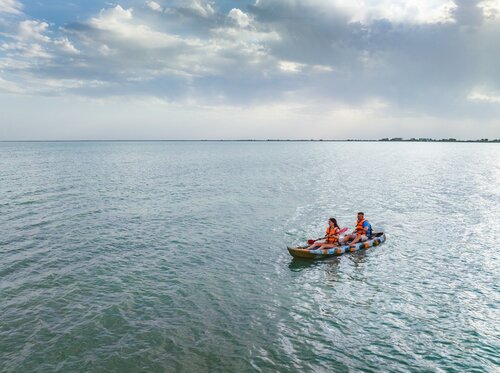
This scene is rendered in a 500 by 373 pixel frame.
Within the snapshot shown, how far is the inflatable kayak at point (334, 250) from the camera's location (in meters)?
23.7

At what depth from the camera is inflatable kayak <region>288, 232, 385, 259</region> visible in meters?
23.7

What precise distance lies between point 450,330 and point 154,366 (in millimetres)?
12351

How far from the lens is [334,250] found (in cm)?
2503

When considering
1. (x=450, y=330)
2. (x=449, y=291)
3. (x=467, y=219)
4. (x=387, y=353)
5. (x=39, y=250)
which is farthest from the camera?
(x=467, y=219)

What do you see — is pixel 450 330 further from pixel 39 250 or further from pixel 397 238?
pixel 39 250

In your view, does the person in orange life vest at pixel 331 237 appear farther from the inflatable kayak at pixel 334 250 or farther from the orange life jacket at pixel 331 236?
the inflatable kayak at pixel 334 250

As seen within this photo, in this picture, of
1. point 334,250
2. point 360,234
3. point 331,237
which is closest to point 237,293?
point 334,250

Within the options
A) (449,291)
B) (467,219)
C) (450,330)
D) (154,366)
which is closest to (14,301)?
(154,366)

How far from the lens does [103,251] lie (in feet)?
82.7

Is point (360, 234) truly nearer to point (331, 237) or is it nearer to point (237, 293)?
point (331, 237)

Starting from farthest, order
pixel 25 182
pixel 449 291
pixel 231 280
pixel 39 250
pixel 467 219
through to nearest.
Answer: pixel 25 182, pixel 467 219, pixel 39 250, pixel 231 280, pixel 449 291

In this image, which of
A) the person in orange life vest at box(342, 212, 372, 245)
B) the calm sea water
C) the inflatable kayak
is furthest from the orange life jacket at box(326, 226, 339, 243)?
the calm sea water

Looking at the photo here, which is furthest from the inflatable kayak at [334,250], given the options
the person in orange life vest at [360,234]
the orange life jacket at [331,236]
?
the orange life jacket at [331,236]

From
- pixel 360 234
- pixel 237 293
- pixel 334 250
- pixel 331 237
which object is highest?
pixel 331 237
